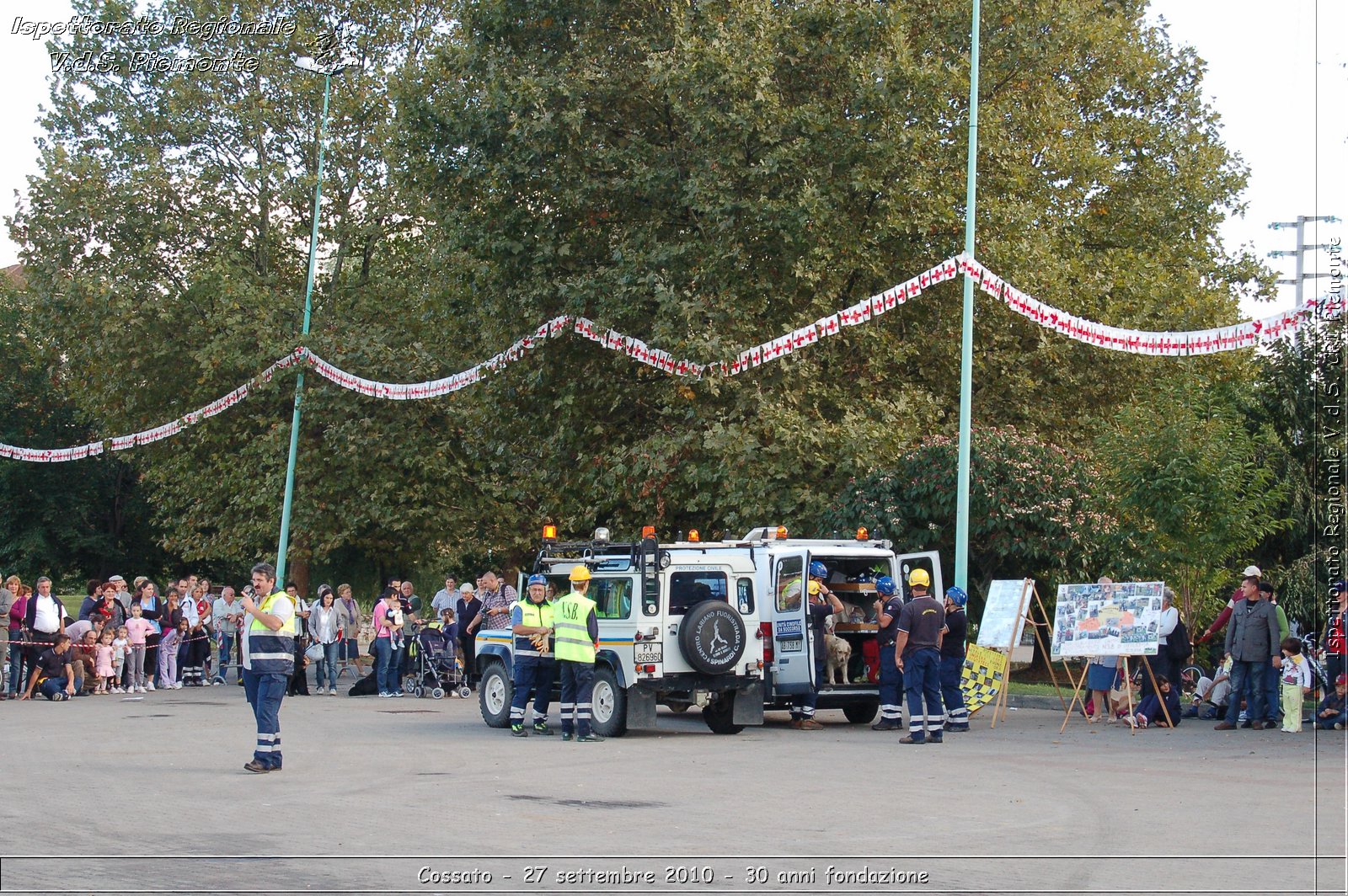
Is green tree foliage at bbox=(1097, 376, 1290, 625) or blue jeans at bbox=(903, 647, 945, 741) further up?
green tree foliage at bbox=(1097, 376, 1290, 625)

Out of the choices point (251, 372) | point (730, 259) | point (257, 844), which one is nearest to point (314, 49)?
point (251, 372)

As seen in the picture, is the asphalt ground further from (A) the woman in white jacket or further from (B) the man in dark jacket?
(A) the woman in white jacket

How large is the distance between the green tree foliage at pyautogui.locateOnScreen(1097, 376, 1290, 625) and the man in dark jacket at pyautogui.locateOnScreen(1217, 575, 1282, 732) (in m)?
5.29

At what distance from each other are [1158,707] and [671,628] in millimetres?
6463

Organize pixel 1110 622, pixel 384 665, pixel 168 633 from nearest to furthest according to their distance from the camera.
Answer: pixel 1110 622
pixel 384 665
pixel 168 633

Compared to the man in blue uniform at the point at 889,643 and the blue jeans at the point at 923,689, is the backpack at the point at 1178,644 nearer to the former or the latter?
the man in blue uniform at the point at 889,643

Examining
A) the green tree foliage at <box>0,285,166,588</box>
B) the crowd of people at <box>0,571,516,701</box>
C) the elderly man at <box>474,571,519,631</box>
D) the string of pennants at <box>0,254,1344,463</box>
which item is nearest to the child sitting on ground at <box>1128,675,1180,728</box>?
the string of pennants at <box>0,254,1344,463</box>

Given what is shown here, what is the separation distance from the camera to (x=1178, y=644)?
63.3 ft

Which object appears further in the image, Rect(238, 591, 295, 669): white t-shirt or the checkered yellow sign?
the checkered yellow sign

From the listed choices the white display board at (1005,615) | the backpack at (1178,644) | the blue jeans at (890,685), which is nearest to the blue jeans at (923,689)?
the blue jeans at (890,685)

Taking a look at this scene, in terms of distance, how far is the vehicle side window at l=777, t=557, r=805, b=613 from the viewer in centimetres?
1852

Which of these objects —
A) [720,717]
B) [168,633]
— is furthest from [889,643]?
[168,633]

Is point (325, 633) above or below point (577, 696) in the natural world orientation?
above

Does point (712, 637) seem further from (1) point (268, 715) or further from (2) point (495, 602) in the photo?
(2) point (495, 602)
